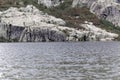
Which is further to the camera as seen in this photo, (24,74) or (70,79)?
(24,74)

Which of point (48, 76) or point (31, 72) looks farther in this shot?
point (31, 72)

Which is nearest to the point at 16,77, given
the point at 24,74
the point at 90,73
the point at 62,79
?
the point at 24,74

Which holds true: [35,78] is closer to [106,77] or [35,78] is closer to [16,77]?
[16,77]

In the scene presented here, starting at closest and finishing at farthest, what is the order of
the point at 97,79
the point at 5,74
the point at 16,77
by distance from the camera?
the point at 97,79
the point at 16,77
the point at 5,74

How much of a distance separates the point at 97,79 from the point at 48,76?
22.4 ft

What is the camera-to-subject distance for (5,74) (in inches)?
1884

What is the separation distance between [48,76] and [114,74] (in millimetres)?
8620

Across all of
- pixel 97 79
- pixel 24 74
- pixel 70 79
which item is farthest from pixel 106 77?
pixel 24 74

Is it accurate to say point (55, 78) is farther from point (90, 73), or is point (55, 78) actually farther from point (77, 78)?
point (90, 73)

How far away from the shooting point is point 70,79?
42.5 metres

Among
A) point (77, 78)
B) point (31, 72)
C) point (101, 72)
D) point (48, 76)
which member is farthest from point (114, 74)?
point (31, 72)

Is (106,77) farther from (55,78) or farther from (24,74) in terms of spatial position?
(24,74)

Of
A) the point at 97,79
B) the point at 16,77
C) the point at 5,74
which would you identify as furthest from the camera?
the point at 5,74

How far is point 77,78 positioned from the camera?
141ft
